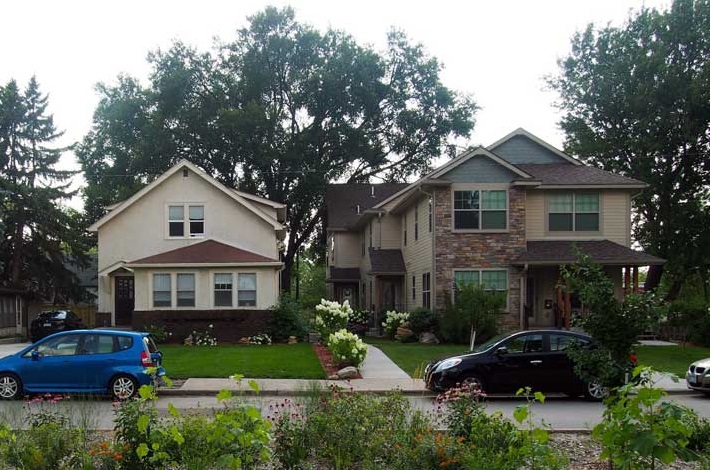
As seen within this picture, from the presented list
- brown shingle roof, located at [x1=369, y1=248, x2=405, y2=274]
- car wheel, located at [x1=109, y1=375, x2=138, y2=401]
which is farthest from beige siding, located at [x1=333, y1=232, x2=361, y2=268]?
car wheel, located at [x1=109, y1=375, x2=138, y2=401]

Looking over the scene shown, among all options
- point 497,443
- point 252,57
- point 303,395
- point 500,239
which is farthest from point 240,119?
point 497,443

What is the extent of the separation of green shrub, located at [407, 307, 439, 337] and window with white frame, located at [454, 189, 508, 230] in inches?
139

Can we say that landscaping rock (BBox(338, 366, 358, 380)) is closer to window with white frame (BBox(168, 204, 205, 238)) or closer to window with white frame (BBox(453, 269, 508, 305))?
window with white frame (BBox(453, 269, 508, 305))

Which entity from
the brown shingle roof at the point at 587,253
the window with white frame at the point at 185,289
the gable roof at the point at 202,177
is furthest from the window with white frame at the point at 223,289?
the brown shingle roof at the point at 587,253

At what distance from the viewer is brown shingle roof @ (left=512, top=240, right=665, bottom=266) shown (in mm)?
26531

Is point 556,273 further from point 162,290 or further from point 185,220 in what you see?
point 185,220

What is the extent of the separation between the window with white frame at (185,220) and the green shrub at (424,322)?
10.3 metres

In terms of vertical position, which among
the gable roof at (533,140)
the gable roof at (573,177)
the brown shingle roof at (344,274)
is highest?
the gable roof at (533,140)

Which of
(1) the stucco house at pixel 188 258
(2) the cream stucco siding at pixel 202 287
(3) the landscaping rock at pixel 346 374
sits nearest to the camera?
(3) the landscaping rock at pixel 346 374

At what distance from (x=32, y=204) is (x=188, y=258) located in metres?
15.9

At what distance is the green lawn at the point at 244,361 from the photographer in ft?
57.4

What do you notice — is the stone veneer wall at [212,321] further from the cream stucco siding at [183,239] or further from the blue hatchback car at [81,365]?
the blue hatchback car at [81,365]

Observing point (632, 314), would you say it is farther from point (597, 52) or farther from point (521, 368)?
point (597, 52)

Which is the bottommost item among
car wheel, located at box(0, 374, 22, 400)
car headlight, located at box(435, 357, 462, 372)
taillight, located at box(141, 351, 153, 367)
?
car wheel, located at box(0, 374, 22, 400)
